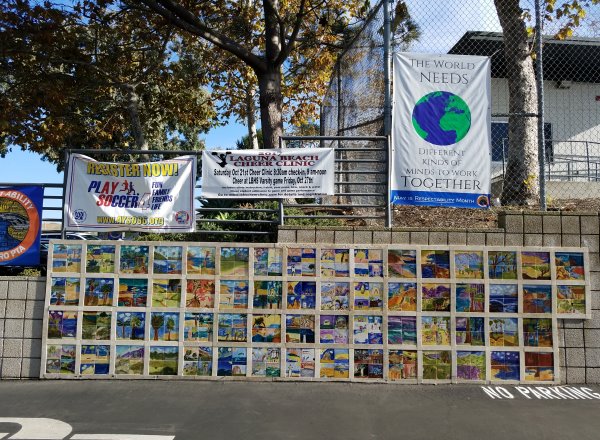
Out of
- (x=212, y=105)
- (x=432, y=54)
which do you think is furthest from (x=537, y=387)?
(x=212, y=105)

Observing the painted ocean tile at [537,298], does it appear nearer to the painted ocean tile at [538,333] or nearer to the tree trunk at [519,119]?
the painted ocean tile at [538,333]

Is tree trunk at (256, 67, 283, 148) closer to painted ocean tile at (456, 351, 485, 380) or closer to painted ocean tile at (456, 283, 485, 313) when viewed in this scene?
painted ocean tile at (456, 283, 485, 313)

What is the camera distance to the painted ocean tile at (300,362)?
5930 millimetres

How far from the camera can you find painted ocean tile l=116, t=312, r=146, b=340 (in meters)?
6.04

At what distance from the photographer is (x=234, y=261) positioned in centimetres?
614

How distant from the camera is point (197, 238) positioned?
717 cm

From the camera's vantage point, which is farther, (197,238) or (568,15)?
(568,15)

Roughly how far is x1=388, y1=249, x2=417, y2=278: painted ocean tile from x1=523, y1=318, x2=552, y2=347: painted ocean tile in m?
1.46

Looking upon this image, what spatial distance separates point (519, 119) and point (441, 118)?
110 inches

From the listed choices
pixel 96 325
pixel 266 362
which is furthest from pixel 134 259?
pixel 266 362

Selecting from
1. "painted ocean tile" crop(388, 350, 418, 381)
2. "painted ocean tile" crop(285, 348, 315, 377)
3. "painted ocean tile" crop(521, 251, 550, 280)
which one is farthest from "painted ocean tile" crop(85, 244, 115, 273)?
"painted ocean tile" crop(521, 251, 550, 280)

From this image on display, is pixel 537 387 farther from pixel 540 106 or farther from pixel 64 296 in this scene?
pixel 64 296

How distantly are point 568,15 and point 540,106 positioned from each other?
3020mm

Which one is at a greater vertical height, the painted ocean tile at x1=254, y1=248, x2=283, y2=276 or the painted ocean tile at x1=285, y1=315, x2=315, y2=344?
the painted ocean tile at x1=254, y1=248, x2=283, y2=276
